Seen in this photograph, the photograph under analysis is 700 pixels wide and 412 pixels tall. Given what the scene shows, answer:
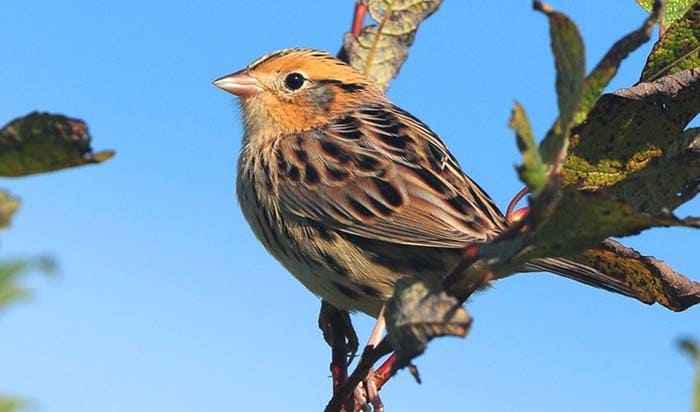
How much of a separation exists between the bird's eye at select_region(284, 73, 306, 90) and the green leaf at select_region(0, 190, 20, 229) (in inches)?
139

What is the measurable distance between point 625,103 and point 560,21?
1.02m

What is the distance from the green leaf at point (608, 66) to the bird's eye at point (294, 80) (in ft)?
11.1

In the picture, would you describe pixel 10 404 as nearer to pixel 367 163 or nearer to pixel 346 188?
pixel 346 188

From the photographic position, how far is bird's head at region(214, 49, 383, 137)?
4.45 m

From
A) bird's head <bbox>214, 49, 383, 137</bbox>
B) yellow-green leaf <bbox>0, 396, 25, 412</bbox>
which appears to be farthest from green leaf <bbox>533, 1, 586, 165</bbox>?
bird's head <bbox>214, 49, 383, 137</bbox>

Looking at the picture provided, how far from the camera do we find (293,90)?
4543 millimetres

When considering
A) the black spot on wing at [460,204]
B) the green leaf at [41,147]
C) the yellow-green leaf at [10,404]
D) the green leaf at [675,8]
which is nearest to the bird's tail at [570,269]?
the black spot on wing at [460,204]

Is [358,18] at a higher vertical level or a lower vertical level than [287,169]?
lower

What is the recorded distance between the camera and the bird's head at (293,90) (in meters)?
4.45

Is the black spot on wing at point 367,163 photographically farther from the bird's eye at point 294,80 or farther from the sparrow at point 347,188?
the bird's eye at point 294,80

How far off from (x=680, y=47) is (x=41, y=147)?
1.40m

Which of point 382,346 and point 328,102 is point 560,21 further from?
point 328,102

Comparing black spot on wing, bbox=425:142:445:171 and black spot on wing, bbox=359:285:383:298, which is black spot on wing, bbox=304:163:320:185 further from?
black spot on wing, bbox=359:285:383:298

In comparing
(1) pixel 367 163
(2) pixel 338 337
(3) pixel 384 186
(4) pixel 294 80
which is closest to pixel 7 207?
(2) pixel 338 337
